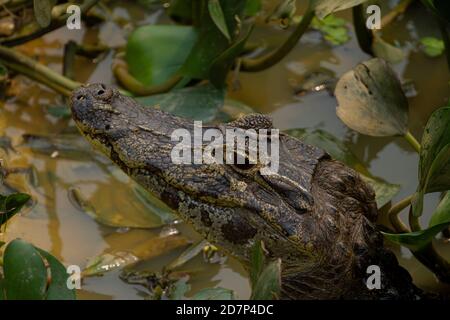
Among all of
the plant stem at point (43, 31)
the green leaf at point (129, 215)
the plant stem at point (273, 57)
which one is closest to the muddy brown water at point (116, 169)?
the green leaf at point (129, 215)

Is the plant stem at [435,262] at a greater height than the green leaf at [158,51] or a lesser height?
lesser

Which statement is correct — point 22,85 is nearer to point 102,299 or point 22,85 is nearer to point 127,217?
point 127,217

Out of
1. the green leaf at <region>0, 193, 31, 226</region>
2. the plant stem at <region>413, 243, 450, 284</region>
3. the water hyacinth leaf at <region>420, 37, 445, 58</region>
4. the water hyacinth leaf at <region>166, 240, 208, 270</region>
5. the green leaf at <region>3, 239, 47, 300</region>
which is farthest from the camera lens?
the water hyacinth leaf at <region>420, 37, 445, 58</region>

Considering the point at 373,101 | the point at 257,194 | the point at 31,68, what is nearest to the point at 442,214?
the point at 257,194

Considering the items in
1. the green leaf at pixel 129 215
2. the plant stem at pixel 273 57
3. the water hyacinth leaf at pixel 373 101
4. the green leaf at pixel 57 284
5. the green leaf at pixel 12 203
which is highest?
the plant stem at pixel 273 57

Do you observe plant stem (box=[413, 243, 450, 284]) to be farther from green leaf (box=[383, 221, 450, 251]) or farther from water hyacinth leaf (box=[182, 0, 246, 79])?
water hyacinth leaf (box=[182, 0, 246, 79])

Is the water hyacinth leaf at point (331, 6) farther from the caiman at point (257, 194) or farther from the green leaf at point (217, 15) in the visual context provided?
the caiman at point (257, 194)

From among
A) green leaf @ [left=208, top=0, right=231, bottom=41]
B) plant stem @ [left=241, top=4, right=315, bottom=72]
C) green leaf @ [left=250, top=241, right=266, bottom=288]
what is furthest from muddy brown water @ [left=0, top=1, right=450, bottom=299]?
green leaf @ [left=250, top=241, right=266, bottom=288]

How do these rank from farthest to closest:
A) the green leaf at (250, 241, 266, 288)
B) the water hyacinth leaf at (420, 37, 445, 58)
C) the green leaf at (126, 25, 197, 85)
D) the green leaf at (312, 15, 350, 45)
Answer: the green leaf at (312, 15, 350, 45) → the water hyacinth leaf at (420, 37, 445, 58) → the green leaf at (126, 25, 197, 85) → the green leaf at (250, 241, 266, 288)
